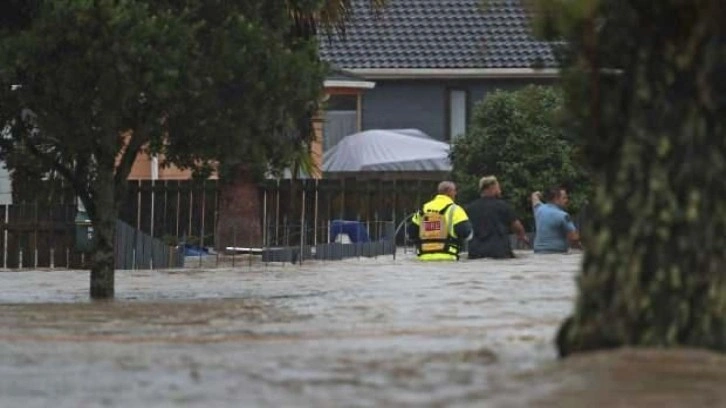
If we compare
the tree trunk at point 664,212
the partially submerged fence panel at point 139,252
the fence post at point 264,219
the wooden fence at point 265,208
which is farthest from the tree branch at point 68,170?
the fence post at point 264,219

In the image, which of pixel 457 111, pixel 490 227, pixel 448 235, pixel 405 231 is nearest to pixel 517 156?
pixel 405 231

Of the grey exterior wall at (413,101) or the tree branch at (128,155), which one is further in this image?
the grey exterior wall at (413,101)

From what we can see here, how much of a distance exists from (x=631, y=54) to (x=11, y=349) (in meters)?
4.01

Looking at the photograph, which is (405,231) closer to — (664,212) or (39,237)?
(39,237)

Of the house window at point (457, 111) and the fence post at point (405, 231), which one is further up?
the house window at point (457, 111)

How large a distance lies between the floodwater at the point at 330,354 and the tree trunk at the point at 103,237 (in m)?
0.21

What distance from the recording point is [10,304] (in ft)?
56.2

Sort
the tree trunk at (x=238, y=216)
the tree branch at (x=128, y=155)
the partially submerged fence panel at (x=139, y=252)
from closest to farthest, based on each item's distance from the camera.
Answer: the tree branch at (x=128, y=155)
the partially submerged fence panel at (x=139, y=252)
the tree trunk at (x=238, y=216)

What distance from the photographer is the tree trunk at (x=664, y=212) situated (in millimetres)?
8883

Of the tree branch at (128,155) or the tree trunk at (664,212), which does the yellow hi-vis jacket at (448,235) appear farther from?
the tree trunk at (664,212)

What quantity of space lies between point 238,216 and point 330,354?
20102 millimetres

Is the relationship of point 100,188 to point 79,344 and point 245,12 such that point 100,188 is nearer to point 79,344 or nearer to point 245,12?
point 245,12

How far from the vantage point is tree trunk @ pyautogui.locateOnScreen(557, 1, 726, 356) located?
888 centimetres

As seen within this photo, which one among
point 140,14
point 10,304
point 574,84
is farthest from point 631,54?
point 10,304
